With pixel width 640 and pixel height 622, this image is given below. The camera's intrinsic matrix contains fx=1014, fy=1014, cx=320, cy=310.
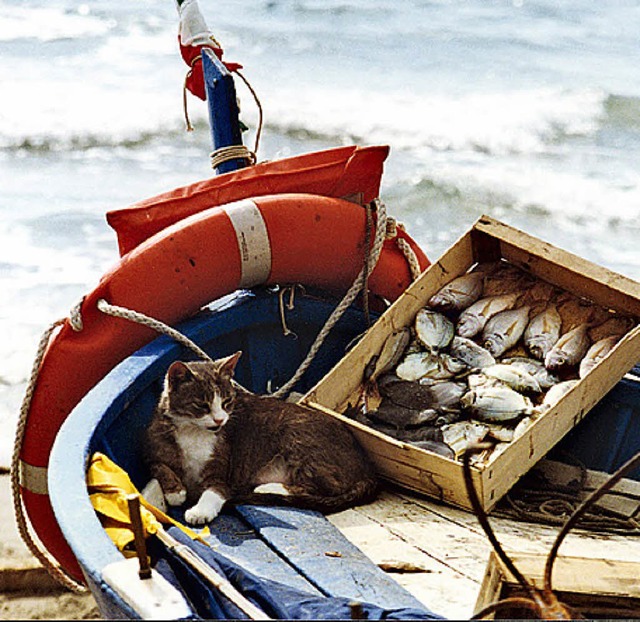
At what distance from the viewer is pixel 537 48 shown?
15914 mm

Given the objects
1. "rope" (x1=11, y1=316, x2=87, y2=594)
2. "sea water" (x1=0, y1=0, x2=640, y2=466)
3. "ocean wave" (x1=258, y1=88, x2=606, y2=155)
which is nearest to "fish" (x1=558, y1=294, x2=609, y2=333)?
"rope" (x1=11, y1=316, x2=87, y2=594)

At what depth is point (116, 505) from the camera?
287 centimetres

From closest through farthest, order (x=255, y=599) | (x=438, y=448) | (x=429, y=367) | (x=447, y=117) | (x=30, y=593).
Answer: (x=255, y=599)
(x=438, y=448)
(x=429, y=367)
(x=30, y=593)
(x=447, y=117)

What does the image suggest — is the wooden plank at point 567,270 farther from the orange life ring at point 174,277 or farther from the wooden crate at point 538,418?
the orange life ring at point 174,277

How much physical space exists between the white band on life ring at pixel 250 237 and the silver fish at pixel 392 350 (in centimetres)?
55

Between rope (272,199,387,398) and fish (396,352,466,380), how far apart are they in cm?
31

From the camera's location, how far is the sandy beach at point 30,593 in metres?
4.26

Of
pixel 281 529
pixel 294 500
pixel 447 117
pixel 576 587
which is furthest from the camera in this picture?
pixel 447 117

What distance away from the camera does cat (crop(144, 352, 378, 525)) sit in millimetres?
3262

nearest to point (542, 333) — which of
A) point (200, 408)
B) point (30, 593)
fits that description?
point (200, 408)

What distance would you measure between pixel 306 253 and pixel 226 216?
1.22 ft

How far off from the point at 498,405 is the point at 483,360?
311 millimetres

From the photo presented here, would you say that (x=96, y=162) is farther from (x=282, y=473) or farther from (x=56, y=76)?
(x=282, y=473)

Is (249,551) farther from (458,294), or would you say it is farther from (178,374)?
(458,294)
